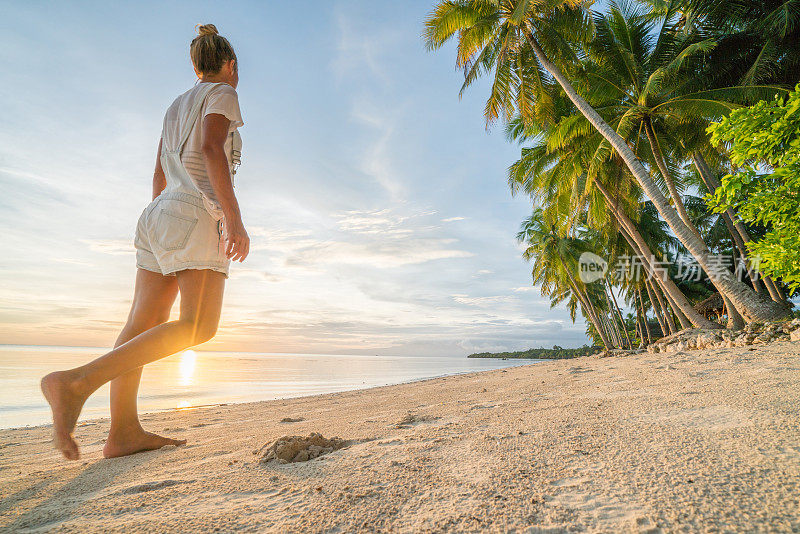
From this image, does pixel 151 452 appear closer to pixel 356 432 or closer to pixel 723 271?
pixel 356 432

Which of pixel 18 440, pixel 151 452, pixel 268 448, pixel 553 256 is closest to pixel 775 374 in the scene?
pixel 268 448

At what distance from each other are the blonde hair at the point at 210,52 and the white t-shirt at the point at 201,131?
0.46 feet

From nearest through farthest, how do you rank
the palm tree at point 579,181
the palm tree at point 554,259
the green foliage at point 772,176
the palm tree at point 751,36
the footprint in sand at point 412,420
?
the footprint in sand at point 412,420 → the green foliage at point 772,176 → the palm tree at point 751,36 → the palm tree at point 579,181 → the palm tree at point 554,259

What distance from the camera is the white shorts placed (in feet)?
6.02

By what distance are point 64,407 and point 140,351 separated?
1.08 feet

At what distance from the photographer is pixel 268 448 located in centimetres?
171

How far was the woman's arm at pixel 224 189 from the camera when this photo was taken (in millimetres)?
1802

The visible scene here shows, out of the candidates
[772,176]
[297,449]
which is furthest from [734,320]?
[297,449]

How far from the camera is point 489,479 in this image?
46.6 inches

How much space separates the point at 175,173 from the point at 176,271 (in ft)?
1.79

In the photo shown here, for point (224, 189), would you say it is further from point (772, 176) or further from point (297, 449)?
point (772, 176)

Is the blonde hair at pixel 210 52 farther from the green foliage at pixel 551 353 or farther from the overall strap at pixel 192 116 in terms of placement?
the green foliage at pixel 551 353

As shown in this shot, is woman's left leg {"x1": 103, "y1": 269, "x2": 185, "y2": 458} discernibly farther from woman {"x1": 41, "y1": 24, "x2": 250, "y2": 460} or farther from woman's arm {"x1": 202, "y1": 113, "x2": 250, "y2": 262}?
woman's arm {"x1": 202, "y1": 113, "x2": 250, "y2": 262}

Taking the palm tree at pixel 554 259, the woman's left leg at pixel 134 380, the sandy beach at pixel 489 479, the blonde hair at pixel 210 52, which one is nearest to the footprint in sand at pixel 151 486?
the sandy beach at pixel 489 479
